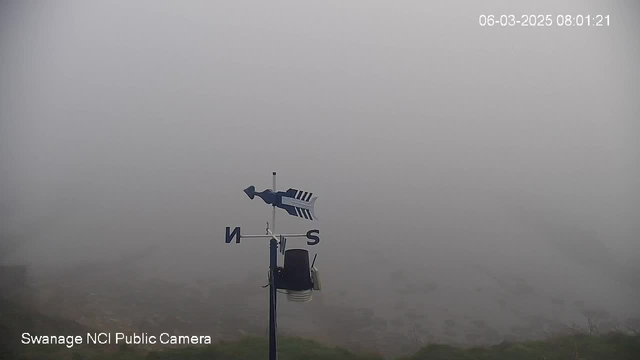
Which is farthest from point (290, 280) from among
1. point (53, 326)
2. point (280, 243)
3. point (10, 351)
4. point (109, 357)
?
point (10, 351)

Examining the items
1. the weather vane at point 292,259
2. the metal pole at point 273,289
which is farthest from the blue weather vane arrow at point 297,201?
the metal pole at point 273,289

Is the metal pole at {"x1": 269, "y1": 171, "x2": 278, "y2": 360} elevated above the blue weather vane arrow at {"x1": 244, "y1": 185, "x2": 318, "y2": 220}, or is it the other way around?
the blue weather vane arrow at {"x1": 244, "y1": 185, "x2": 318, "y2": 220}

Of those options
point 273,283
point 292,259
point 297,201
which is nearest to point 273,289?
point 273,283

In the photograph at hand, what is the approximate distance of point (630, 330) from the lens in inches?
153

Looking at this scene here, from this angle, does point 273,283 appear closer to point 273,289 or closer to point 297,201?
point 273,289

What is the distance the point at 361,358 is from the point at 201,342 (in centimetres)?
131

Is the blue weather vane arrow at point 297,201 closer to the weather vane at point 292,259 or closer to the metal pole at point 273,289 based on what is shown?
the weather vane at point 292,259

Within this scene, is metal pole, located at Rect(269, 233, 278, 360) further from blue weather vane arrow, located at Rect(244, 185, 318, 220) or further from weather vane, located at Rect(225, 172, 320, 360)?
blue weather vane arrow, located at Rect(244, 185, 318, 220)

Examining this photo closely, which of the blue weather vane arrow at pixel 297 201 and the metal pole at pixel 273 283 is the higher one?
the blue weather vane arrow at pixel 297 201

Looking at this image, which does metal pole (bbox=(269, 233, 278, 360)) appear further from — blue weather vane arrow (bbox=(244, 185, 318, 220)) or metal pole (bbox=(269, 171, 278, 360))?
blue weather vane arrow (bbox=(244, 185, 318, 220))

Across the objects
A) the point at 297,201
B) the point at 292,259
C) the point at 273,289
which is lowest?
the point at 273,289

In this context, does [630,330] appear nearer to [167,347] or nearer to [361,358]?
[361,358]

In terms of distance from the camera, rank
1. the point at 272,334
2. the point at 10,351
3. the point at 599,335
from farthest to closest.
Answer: the point at 599,335 < the point at 10,351 < the point at 272,334

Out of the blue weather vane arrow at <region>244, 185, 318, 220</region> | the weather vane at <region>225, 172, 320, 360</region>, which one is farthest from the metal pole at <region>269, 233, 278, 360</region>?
the blue weather vane arrow at <region>244, 185, 318, 220</region>
